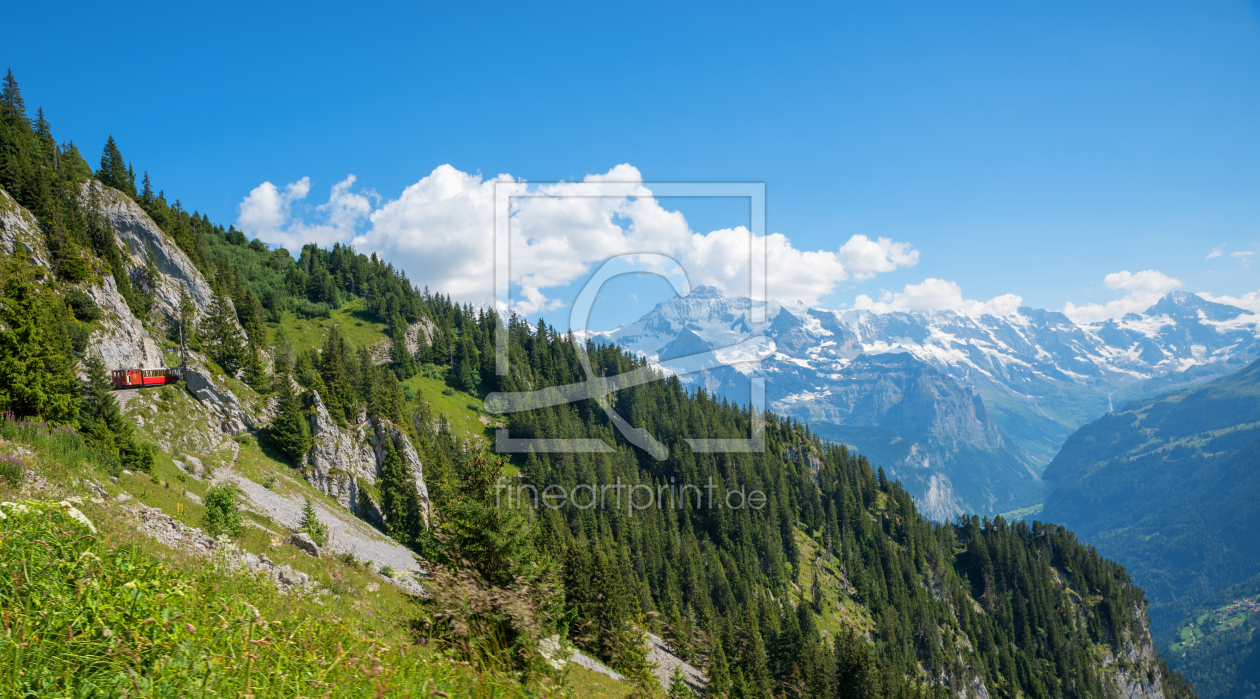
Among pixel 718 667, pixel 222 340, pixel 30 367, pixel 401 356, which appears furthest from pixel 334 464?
pixel 401 356

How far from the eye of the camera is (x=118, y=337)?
4275 cm

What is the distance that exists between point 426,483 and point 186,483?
3905cm

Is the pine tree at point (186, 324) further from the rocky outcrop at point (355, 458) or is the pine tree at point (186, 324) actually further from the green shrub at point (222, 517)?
the green shrub at point (222, 517)

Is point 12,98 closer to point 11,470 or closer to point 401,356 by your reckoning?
point 401,356

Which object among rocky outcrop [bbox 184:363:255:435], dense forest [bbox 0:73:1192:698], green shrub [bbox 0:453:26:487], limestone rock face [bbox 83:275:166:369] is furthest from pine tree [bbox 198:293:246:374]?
green shrub [bbox 0:453:26:487]

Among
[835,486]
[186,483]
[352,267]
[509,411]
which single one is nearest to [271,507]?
[186,483]

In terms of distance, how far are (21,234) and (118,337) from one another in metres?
10.4

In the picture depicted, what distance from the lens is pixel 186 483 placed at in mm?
28375

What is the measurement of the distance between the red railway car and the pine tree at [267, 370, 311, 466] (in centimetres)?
781

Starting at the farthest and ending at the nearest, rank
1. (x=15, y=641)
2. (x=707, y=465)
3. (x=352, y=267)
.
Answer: (x=352, y=267), (x=707, y=465), (x=15, y=641)

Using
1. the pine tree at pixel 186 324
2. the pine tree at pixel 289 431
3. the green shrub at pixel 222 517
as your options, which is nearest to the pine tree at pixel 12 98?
the pine tree at pixel 186 324

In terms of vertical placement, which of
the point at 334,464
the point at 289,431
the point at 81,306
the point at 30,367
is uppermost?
the point at 81,306

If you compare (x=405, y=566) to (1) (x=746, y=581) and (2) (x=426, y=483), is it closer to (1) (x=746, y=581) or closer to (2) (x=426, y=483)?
(2) (x=426, y=483)

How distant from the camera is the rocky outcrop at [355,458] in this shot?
2030 inches
